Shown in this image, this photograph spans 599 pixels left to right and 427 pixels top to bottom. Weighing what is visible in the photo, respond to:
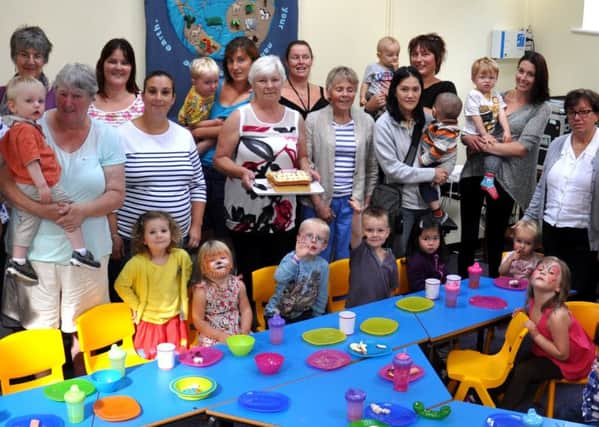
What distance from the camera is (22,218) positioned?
11.3ft

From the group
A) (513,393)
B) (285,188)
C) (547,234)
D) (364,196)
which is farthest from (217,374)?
(547,234)

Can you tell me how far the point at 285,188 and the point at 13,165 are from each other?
143cm

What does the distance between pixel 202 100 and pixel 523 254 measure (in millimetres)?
2342

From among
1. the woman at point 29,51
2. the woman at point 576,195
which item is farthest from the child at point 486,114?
the woman at point 29,51

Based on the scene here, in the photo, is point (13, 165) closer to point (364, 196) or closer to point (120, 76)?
point (120, 76)

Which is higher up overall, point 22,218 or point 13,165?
point 13,165

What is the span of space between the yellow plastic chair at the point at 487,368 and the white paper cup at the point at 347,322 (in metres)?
0.60

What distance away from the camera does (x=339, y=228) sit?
187 inches

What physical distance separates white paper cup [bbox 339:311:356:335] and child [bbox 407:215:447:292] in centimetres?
102

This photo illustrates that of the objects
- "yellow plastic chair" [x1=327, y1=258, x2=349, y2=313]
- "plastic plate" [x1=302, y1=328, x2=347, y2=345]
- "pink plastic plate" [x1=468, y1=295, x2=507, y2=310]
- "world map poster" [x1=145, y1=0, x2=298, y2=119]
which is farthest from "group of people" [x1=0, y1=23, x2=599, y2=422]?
"world map poster" [x1=145, y1=0, x2=298, y2=119]

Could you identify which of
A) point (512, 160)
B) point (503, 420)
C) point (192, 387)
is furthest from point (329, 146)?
point (503, 420)

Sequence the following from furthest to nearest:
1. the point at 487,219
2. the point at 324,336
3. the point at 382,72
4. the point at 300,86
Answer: the point at 382,72 → the point at 487,219 → the point at 300,86 → the point at 324,336

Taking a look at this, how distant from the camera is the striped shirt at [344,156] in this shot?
458cm

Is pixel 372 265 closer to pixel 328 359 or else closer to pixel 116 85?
pixel 328 359
